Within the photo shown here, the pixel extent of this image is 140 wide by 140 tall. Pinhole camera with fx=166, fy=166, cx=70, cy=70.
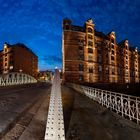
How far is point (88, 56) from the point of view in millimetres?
54094

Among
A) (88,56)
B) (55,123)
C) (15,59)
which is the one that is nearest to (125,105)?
(55,123)

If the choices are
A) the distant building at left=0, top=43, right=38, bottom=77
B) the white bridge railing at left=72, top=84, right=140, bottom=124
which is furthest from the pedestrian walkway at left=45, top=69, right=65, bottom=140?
the distant building at left=0, top=43, right=38, bottom=77

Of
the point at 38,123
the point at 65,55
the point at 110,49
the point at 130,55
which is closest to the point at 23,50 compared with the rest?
the point at 65,55

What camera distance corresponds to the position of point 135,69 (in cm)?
8119

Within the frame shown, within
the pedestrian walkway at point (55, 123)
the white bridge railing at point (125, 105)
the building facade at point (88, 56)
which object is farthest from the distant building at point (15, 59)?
the pedestrian walkway at point (55, 123)

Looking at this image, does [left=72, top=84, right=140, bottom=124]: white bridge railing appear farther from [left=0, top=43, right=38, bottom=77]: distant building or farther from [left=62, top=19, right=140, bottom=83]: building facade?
[left=0, top=43, right=38, bottom=77]: distant building

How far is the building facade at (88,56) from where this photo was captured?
164 feet

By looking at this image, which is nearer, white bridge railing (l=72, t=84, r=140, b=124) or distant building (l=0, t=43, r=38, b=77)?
white bridge railing (l=72, t=84, r=140, b=124)

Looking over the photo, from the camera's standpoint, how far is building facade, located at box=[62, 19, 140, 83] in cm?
4997

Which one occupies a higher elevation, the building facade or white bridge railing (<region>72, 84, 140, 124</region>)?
the building facade

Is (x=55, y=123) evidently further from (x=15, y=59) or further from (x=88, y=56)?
(x=15, y=59)

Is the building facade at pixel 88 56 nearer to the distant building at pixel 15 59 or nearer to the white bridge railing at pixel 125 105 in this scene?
the distant building at pixel 15 59

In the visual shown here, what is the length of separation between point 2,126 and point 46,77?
98895 mm

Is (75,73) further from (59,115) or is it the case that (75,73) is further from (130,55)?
(59,115)
